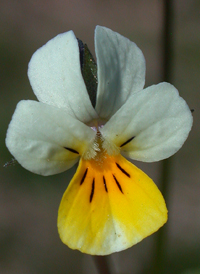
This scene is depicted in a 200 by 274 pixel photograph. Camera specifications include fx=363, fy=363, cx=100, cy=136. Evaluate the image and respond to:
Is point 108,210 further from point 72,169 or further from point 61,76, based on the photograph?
point 72,169

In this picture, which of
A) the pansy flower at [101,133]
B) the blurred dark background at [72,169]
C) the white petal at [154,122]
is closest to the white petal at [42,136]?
the pansy flower at [101,133]

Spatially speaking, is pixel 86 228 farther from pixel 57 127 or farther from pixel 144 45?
pixel 144 45

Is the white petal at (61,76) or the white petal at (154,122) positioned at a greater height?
the white petal at (61,76)

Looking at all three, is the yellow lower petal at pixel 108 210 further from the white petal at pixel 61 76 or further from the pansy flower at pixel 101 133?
the white petal at pixel 61 76

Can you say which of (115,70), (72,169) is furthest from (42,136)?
(72,169)

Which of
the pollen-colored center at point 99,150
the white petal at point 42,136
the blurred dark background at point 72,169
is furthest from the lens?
the blurred dark background at point 72,169
